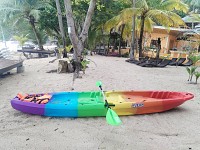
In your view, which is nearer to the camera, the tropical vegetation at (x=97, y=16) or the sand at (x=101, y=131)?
the sand at (x=101, y=131)

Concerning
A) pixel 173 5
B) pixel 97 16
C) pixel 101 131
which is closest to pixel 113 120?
pixel 101 131

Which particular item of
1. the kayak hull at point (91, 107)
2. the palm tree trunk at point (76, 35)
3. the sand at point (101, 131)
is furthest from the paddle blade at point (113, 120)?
the palm tree trunk at point (76, 35)

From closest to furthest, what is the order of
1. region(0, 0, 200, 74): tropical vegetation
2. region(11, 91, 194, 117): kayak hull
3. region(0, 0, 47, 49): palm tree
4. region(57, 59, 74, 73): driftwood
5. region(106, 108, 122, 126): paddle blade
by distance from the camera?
1. region(106, 108, 122, 126): paddle blade
2. region(11, 91, 194, 117): kayak hull
3. region(57, 59, 74, 73): driftwood
4. region(0, 0, 200, 74): tropical vegetation
5. region(0, 0, 47, 49): palm tree

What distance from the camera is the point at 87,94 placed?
4.77m

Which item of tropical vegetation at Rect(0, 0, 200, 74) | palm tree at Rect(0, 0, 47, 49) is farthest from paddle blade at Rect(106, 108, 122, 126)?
palm tree at Rect(0, 0, 47, 49)

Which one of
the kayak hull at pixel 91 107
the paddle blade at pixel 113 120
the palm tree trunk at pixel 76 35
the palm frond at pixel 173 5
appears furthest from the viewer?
the palm frond at pixel 173 5

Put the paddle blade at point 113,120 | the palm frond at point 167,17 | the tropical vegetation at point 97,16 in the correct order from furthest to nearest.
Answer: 1. the tropical vegetation at point 97,16
2. the palm frond at point 167,17
3. the paddle blade at point 113,120

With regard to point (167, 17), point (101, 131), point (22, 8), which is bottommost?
point (101, 131)

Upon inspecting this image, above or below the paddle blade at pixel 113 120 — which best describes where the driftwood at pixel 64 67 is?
above

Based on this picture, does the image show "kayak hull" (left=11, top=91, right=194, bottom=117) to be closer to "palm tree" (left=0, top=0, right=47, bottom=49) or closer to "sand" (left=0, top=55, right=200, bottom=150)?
"sand" (left=0, top=55, right=200, bottom=150)

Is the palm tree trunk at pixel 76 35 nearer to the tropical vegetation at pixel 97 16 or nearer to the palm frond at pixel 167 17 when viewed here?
the tropical vegetation at pixel 97 16

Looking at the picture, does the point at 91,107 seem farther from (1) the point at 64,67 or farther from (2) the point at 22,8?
(2) the point at 22,8

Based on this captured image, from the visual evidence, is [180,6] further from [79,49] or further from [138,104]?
[138,104]

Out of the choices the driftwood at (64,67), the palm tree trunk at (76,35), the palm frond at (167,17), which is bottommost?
the driftwood at (64,67)
